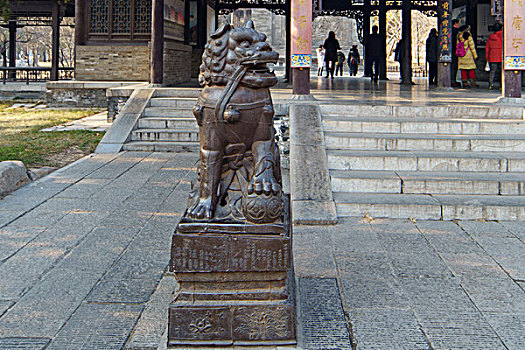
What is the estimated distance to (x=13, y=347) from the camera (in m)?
3.25

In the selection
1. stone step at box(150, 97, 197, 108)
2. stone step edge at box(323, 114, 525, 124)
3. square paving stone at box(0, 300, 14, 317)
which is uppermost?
stone step at box(150, 97, 197, 108)

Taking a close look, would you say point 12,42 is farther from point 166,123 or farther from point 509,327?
point 509,327

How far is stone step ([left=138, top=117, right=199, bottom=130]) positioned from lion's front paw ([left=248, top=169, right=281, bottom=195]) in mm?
7445

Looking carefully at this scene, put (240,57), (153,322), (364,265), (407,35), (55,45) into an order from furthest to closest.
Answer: (55,45)
(407,35)
(364,265)
(153,322)
(240,57)

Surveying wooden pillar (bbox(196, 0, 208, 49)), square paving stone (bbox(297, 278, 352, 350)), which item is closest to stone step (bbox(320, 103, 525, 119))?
square paving stone (bbox(297, 278, 352, 350))

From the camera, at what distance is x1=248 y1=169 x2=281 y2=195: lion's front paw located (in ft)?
11.3

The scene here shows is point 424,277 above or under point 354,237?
under

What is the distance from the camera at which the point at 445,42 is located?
14.0 meters

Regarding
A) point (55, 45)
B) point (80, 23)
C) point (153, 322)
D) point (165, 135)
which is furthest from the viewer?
point (55, 45)

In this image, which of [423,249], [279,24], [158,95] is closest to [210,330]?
[423,249]

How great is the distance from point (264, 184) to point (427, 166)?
13.1 feet

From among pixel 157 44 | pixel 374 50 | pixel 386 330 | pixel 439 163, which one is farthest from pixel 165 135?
pixel 374 50

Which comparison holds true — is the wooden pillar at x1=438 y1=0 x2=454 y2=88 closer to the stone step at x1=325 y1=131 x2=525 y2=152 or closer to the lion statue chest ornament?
the stone step at x1=325 y1=131 x2=525 y2=152

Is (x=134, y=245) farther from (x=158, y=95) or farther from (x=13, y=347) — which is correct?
(x=158, y=95)
